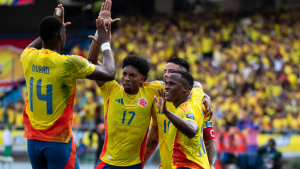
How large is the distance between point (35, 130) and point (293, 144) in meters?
12.6

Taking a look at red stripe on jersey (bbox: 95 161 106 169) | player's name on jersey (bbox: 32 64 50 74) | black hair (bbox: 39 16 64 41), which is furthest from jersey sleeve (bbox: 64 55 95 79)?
red stripe on jersey (bbox: 95 161 106 169)

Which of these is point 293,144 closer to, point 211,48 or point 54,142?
point 211,48

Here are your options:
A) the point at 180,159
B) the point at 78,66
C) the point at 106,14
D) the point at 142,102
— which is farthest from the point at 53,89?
the point at 180,159

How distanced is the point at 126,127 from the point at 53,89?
4.13ft

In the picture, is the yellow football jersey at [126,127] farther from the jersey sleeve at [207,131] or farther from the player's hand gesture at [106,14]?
the player's hand gesture at [106,14]

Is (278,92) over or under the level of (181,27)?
under

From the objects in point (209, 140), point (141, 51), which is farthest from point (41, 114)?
point (141, 51)

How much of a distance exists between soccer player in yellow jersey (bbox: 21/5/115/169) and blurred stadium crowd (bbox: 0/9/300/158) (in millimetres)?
9410

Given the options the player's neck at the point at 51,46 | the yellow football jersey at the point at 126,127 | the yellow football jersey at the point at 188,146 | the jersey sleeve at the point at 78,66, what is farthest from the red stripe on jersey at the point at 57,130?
the yellow football jersey at the point at 188,146

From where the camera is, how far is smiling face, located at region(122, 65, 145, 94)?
5.12 meters

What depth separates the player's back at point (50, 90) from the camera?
4.10m

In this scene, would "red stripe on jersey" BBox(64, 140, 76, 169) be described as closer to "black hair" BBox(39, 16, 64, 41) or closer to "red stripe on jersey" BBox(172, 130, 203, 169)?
"red stripe on jersey" BBox(172, 130, 203, 169)

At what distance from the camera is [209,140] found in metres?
5.15

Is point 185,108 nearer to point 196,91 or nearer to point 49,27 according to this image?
point 196,91
